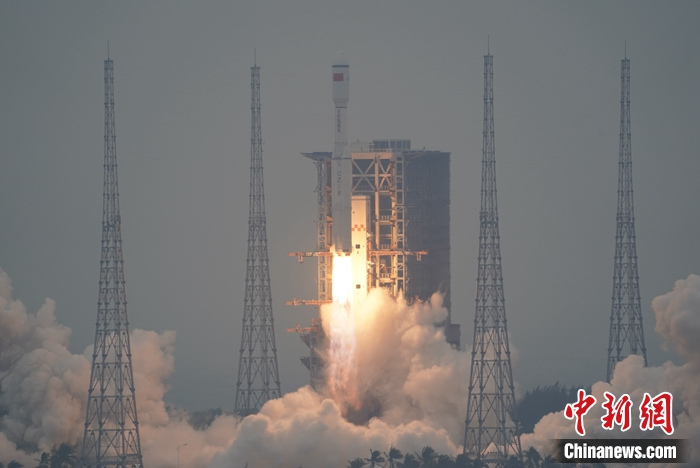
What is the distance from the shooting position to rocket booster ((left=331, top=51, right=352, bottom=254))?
119 metres

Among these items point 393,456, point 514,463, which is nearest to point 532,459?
point 514,463

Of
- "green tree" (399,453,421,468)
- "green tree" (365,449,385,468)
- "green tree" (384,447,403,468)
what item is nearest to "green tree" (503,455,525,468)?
"green tree" (399,453,421,468)

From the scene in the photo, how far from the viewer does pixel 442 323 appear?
12838 centimetres

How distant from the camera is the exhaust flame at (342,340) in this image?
4737 inches

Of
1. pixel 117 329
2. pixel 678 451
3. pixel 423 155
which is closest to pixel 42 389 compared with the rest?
pixel 117 329

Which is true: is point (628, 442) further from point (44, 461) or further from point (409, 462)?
point (44, 461)

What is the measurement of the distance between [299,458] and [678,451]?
17996 millimetres

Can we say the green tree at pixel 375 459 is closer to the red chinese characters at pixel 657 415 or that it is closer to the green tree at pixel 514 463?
the green tree at pixel 514 463

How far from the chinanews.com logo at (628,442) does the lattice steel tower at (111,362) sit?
21.2m

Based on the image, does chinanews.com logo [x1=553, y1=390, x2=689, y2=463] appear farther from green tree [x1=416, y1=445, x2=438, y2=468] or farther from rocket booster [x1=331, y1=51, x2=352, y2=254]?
rocket booster [x1=331, y1=51, x2=352, y2=254]

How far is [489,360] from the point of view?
4505 inches

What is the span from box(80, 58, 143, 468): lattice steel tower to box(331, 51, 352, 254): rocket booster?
11288 mm

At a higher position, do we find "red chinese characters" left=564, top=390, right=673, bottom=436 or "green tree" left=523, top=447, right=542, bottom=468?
"red chinese characters" left=564, top=390, right=673, bottom=436

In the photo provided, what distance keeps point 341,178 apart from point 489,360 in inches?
495
